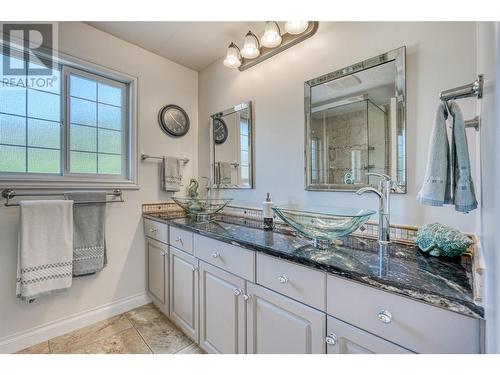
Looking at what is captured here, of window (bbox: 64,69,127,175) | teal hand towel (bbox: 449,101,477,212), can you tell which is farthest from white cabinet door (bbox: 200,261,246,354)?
window (bbox: 64,69,127,175)

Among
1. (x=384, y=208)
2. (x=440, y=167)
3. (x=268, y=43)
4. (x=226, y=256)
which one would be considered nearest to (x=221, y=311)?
(x=226, y=256)

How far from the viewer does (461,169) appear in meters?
0.74

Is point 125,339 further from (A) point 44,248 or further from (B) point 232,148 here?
(B) point 232,148

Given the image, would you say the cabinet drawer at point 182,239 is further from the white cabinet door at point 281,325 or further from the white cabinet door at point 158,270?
the white cabinet door at point 281,325

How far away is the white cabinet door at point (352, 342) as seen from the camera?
0.67m

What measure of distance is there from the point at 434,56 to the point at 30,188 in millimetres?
2449

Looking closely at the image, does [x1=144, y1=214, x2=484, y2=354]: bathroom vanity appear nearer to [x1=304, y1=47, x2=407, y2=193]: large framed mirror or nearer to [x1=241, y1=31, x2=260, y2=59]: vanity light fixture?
[x1=304, y1=47, x2=407, y2=193]: large framed mirror

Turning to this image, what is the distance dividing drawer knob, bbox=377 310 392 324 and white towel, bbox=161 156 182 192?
1.88m

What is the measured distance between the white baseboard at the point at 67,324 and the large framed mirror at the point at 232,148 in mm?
1255

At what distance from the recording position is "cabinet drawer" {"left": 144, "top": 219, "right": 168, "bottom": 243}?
1.74 m

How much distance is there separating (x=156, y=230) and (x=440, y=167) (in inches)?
72.4

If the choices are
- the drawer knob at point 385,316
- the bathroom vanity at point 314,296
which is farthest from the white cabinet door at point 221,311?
the drawer knob at point 385,316

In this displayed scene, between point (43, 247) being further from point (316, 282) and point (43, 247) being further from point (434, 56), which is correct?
point (434, 56)

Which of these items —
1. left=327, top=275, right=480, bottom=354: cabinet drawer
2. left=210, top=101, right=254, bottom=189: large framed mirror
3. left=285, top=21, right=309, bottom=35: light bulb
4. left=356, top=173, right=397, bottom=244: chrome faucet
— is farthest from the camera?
left=210, top=101, right=254, bottom=189: large framed mirror
